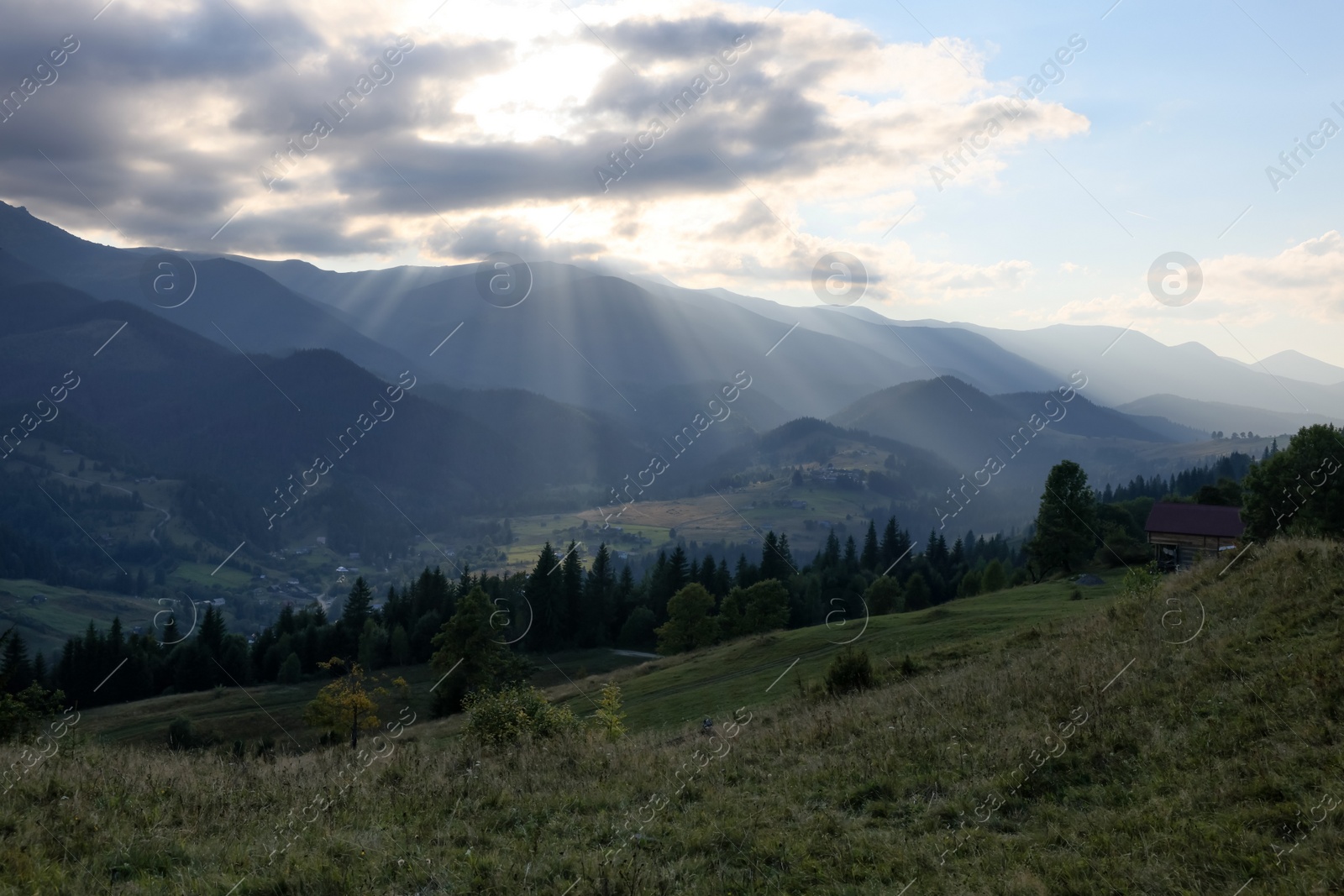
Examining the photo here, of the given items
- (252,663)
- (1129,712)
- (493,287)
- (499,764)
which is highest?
(493,287)

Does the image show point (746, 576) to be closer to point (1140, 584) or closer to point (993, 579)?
point (993, 579)

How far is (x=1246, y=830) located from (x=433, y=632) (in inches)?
3615

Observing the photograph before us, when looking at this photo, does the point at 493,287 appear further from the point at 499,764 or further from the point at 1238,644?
the point at 1238,644

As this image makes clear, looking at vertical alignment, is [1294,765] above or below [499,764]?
above

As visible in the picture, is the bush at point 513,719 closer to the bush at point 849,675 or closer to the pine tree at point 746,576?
the bush at point 849,675

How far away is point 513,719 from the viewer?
16844 millimetres

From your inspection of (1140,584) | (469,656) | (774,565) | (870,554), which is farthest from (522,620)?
(1140,584)

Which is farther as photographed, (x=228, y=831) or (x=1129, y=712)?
(x=1129, y=712)

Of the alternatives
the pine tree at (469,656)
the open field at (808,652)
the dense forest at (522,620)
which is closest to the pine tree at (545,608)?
the dense forest at (522,620)

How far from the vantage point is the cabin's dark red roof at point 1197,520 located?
210ft

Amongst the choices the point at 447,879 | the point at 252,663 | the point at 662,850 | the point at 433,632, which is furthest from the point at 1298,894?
the point at 252,663

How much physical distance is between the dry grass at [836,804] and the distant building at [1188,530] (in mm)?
59288

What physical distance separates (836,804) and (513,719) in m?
8.95

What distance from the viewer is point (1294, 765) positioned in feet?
28.8
